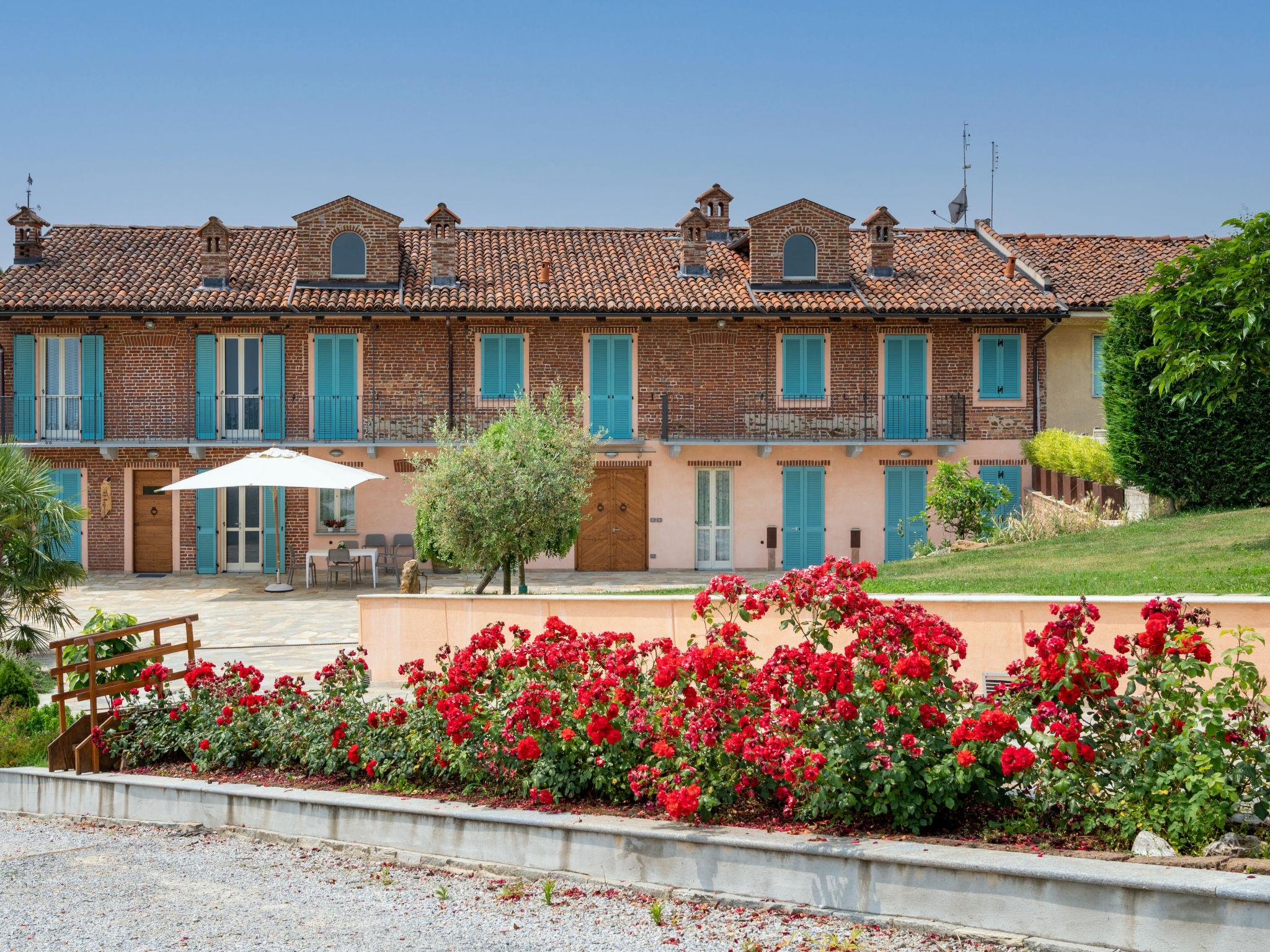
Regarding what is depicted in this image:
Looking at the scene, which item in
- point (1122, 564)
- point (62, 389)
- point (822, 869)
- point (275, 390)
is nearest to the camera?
point (822, 869)

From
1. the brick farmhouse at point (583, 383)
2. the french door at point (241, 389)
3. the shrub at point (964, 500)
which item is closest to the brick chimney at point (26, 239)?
the brick farmhouse at point (583, 383)

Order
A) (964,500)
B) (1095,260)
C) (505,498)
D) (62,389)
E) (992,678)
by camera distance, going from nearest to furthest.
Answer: (992,678) < (505,498) < (964,500) < (62,389) < (1095,260)

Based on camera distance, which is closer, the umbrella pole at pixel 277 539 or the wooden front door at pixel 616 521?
the umbrella pole at pixel 277 539

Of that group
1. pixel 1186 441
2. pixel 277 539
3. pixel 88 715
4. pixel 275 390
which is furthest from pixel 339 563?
pixel 1186 441

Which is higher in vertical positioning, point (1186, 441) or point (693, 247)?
point (693, 247)

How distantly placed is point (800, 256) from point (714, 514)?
5519 mm

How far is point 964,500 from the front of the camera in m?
20.1

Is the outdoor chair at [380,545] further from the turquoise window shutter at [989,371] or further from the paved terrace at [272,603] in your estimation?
the turquoise window shutter at [989,371]

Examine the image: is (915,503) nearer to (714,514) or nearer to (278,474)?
(714,514)

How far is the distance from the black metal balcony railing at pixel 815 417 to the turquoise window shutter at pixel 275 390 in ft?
24.4

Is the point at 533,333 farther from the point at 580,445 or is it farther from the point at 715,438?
the point at 580,445

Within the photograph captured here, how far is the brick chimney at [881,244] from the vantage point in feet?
81.3

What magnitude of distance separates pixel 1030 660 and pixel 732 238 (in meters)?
21.7

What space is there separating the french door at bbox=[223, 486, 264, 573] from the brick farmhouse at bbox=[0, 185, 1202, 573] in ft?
0.20
